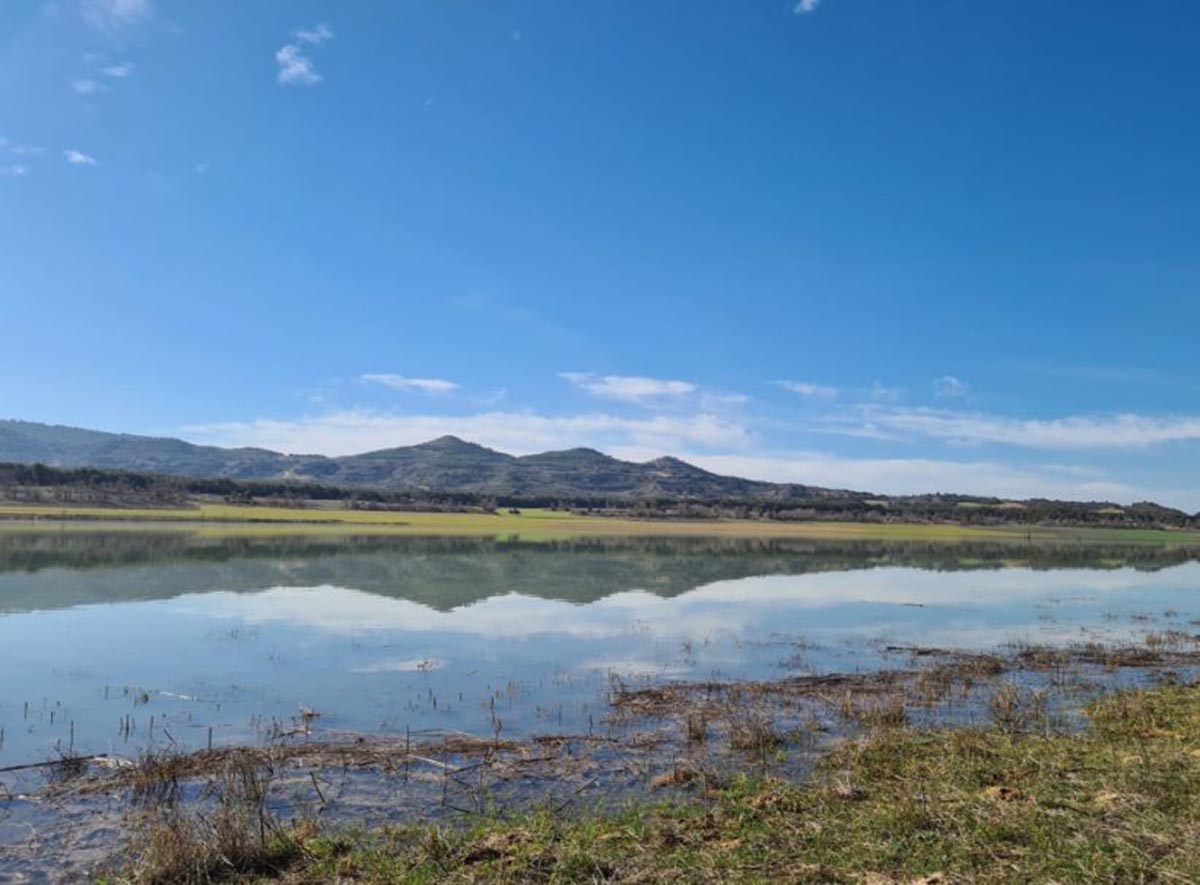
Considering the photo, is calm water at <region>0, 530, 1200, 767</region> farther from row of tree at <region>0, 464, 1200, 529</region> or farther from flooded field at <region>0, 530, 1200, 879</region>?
row of tree at <region>0, 464, 1200, 529</region>

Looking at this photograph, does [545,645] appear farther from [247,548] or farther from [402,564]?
[247,548]

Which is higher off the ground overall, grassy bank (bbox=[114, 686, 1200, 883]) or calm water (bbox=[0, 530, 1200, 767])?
grassy bank (bbox=[114, 686, 1200, 883])

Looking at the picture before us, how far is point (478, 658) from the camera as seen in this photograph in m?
18.7

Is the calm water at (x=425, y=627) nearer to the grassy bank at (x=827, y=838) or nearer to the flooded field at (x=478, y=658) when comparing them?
the flooded field at (x=478, y=658)

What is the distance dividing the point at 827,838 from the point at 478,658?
478 inches

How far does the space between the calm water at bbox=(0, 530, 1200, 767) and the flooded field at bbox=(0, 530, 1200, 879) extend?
10cm

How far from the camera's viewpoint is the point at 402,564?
1709 inches

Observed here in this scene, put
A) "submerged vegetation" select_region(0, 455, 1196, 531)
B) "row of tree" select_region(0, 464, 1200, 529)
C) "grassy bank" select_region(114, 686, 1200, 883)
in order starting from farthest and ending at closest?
"row of tree" select_region(0, 464, 1200, 529) < "submerged vegetation" select_region(0, 455, 1196, 531) < "grassy bank" select_region(114, 686, 1200, 883)

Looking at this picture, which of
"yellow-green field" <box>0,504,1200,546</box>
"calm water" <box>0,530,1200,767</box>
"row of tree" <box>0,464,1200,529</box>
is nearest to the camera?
"calm water" <box>0,530,1200,767</box>

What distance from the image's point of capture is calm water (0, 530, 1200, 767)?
13.7 metres

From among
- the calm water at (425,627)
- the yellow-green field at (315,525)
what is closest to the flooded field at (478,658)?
the calm water at (425,627)

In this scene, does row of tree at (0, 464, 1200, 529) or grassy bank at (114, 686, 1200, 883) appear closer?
grassy bank at (114, 686, 1200, 883)

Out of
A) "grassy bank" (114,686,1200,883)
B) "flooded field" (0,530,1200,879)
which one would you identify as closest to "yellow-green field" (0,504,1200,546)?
"flooded field" (0,530,1200,879)

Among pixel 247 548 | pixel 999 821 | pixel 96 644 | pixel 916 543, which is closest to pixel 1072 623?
pixel 999 821
